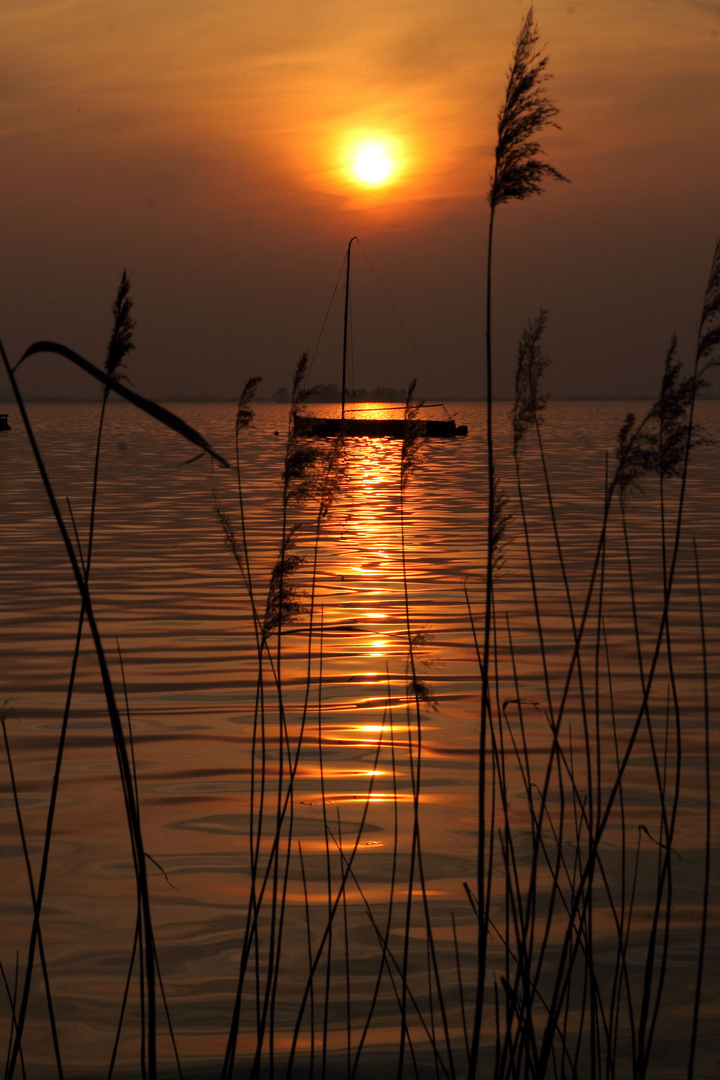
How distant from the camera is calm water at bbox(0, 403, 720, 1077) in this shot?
378 cm

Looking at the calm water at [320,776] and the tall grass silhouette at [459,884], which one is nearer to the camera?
the tall grass silhouette at [459,884]

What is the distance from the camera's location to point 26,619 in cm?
1085

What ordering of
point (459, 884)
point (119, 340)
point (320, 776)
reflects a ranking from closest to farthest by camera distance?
point (119, 340)
point (459, 884)
point (320, 776)

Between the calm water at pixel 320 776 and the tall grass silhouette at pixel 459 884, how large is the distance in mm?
32

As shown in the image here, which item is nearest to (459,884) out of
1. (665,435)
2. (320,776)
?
(320,776)

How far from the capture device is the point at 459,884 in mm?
4824

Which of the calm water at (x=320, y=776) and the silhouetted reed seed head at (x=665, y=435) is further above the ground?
the silhouetted reed seed head at (x=665, y=435)

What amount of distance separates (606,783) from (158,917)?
2707 mm

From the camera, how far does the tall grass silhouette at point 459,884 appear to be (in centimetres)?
220

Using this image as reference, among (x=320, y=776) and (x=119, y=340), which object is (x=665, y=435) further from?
(x=320, y=776)

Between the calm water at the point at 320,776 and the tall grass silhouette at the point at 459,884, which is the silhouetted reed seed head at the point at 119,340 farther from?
the calm water at the point at 320,776

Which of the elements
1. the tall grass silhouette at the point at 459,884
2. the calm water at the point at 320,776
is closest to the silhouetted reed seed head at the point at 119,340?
the tall grass silhouette at the point at 459,884

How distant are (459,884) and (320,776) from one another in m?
0.94

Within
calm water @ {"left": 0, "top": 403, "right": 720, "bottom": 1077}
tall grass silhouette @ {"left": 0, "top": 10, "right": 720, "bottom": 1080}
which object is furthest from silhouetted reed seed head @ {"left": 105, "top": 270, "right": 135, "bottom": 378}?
calm water @ {"left": 0, "top": 403, "right": 720, "bottom": 1077}
